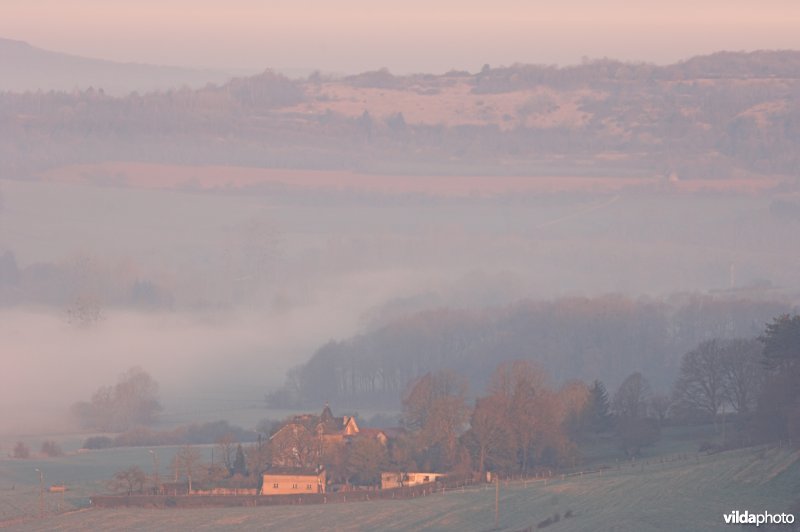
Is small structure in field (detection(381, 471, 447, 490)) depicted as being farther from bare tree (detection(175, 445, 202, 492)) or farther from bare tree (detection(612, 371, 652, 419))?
bare tree (detection(612, 371, 652, 419))

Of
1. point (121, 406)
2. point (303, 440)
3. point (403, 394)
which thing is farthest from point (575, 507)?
point (121, 406)

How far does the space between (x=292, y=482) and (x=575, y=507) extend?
14.3m

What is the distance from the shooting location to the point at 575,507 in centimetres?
6325

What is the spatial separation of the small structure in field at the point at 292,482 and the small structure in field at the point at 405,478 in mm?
2399

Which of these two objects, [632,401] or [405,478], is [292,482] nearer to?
[405,478]

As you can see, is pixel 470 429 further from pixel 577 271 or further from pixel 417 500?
pixel 577 271

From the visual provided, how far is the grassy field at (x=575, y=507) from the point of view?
59562 mm

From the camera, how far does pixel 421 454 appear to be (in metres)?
77.1

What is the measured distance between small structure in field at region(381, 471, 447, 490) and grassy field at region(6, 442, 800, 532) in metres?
Result: 3.61

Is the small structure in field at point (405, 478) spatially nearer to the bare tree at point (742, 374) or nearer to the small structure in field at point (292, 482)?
the small structure in field at point (292, 482)

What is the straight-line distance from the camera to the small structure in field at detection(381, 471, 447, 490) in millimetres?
73938

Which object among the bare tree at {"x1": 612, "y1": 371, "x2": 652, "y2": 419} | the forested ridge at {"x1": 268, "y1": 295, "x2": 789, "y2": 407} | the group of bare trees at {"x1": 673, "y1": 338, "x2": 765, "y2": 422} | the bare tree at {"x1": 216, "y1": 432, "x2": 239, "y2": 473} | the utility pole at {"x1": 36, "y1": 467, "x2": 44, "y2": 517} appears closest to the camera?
the utility pole at {"x1": 36, "y1": 467, "x2": 44, "y2": 517}

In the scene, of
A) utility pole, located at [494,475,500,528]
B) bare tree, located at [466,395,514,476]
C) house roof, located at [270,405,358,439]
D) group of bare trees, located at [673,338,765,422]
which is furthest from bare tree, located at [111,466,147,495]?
group of bare trees, located at [673,338,765,422]

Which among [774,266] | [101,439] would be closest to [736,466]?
[101,439]
